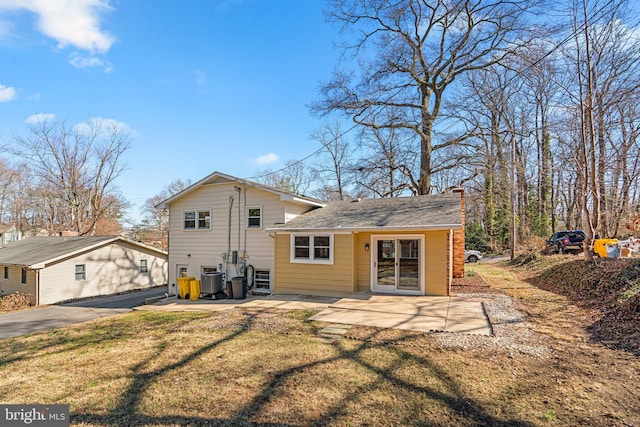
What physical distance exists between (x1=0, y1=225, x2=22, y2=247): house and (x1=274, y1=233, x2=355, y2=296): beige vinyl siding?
3429 centimetres

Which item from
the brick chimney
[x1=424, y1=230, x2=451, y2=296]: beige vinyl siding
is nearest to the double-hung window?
[x1=424, y1=230, x2=451, y2=296]: beige vinyl siding

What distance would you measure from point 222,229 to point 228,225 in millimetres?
383

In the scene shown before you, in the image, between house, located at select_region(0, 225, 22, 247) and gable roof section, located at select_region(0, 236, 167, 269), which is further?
house, located at select_region(0, 225, 22, 247)

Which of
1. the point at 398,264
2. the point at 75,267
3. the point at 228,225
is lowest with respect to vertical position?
the point at 75,267

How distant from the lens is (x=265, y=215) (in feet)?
43.0

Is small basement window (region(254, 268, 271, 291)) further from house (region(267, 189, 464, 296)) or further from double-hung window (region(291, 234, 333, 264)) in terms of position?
double-hung window (region(291, 234, 333, 264))

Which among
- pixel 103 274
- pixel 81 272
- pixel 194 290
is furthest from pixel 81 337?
pixel 103 274

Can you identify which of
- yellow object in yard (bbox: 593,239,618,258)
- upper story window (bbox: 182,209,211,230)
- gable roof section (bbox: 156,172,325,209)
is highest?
gable roof section (bbox: 156,172,325,209)

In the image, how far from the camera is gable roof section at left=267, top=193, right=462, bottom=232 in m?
9.95

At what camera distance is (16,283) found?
19203 millimetres

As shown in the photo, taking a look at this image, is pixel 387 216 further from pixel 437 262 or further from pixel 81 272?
pixel 81 272

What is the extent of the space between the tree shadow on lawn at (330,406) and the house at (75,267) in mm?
17369

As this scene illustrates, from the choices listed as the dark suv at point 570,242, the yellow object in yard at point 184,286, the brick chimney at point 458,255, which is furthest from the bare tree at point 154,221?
the dark suv at point 570,242

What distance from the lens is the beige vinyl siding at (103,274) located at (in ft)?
59.5
